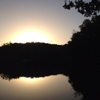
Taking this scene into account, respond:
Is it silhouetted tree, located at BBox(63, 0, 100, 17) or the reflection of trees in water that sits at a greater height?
the reflection of trees in water

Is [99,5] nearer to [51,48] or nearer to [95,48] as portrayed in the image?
[95,48]

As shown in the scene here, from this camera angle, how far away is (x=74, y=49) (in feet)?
234

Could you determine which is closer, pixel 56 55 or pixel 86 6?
pixel 86 6

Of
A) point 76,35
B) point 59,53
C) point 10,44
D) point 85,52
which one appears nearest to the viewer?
point 85,52

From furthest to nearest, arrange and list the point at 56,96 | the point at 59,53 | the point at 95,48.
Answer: the point at 59,53 < the point at 95,48 < the point at 56,96

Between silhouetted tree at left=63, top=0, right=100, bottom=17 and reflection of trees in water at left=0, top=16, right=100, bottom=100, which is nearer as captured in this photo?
silhouetted tree at left=63, top=0, right=100, bottom=17

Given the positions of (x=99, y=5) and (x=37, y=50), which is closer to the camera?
(x=99, y=5)

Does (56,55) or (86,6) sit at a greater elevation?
Answer: (56,55)

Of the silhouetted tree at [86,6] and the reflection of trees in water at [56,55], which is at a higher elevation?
the reflection of trees in water at [56,55]

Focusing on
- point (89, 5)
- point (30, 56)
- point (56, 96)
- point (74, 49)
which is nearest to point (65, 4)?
point (89, 5)

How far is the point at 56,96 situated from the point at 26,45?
10565 centimetres

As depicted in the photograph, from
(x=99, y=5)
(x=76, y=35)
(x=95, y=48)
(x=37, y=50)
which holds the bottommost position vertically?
(x=99, y=5)

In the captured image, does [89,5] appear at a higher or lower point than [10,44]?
lower

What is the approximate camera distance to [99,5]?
2272 cm
